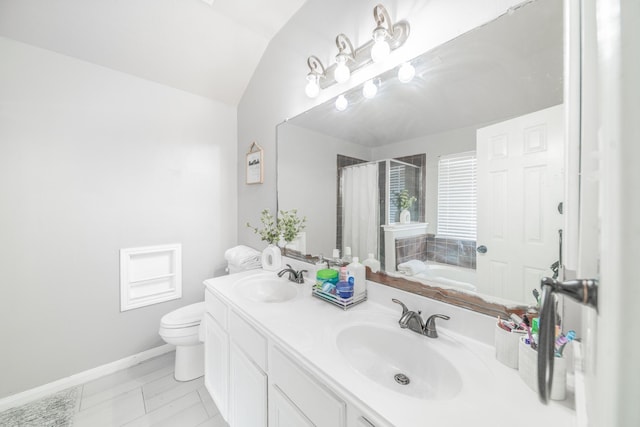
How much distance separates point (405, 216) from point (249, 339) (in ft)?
2.94

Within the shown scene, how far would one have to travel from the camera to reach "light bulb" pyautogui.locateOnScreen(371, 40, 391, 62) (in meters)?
1.12

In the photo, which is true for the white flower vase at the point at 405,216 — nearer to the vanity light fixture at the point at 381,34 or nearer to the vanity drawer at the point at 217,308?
the vanity light fixture at the point at 381,34

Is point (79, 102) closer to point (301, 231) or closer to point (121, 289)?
point (121, 289)

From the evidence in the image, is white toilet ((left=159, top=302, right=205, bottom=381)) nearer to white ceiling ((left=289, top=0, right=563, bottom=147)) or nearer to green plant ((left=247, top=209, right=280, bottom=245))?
green plant ((left=247, top=209, right=280, bottom=245))

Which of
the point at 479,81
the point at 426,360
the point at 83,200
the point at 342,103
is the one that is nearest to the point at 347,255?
the point at 426,360

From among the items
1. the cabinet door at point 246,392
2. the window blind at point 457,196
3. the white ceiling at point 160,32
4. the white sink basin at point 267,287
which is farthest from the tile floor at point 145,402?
the white ceiling at point 160,32

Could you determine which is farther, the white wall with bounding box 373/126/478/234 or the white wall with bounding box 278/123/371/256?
the white wall with bounding box 278/123/371/256

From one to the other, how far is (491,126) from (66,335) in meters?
2.75

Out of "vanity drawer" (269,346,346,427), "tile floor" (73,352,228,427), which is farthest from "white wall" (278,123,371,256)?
"tile floor" (73,352,228,427)

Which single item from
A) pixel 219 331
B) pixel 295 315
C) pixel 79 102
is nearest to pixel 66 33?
pixel 79 102

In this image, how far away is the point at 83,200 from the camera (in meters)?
1.72

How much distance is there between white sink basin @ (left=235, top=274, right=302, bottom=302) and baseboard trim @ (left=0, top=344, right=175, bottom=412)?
1.21 meters

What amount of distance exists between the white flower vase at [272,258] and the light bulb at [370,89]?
112 cm

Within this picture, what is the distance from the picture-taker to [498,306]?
2.80 ft
